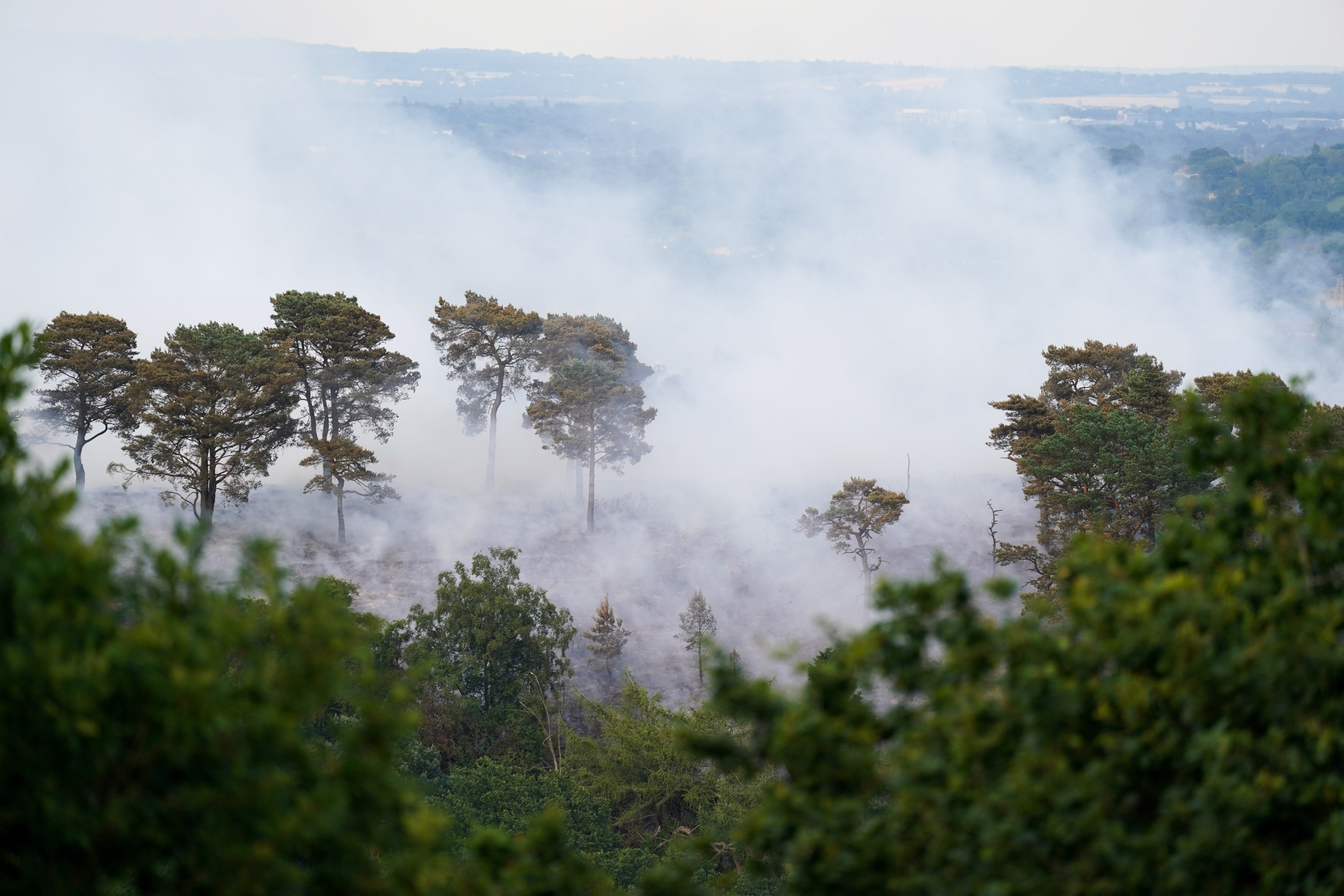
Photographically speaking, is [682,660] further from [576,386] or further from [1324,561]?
[1324,561]

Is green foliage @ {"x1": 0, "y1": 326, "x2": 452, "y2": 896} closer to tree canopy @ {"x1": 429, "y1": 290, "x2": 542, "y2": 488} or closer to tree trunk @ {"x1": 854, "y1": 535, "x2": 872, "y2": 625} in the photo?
tree trunk @ {"x1": 854, "y1": 535, "x2": 872, "y2": 625}

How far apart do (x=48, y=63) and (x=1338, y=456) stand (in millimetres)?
219138

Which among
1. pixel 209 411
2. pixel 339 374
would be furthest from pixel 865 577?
pixel 209 411

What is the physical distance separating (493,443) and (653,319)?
91.3 m

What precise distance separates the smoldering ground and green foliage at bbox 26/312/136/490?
4.38 metres

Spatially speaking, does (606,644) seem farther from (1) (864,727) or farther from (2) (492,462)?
(1) (864,727)

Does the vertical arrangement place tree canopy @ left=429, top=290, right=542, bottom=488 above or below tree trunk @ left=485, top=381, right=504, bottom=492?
above

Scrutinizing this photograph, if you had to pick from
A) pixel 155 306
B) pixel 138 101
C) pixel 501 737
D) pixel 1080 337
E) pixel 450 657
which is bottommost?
pixel 501 737

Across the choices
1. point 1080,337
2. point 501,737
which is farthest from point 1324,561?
point 1080,337

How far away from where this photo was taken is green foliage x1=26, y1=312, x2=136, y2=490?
35.7 m

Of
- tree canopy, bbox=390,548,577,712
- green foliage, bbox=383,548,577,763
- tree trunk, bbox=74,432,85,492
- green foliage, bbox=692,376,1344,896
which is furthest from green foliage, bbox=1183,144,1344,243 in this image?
green foliage, bbox=692,376,1344,896

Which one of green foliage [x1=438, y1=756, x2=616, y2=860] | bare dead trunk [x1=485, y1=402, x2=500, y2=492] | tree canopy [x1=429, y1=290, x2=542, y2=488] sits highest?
tree canopy [x1=429, y1=290, x2=542, y2=488]

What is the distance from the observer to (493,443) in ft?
179

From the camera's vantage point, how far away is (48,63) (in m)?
178
